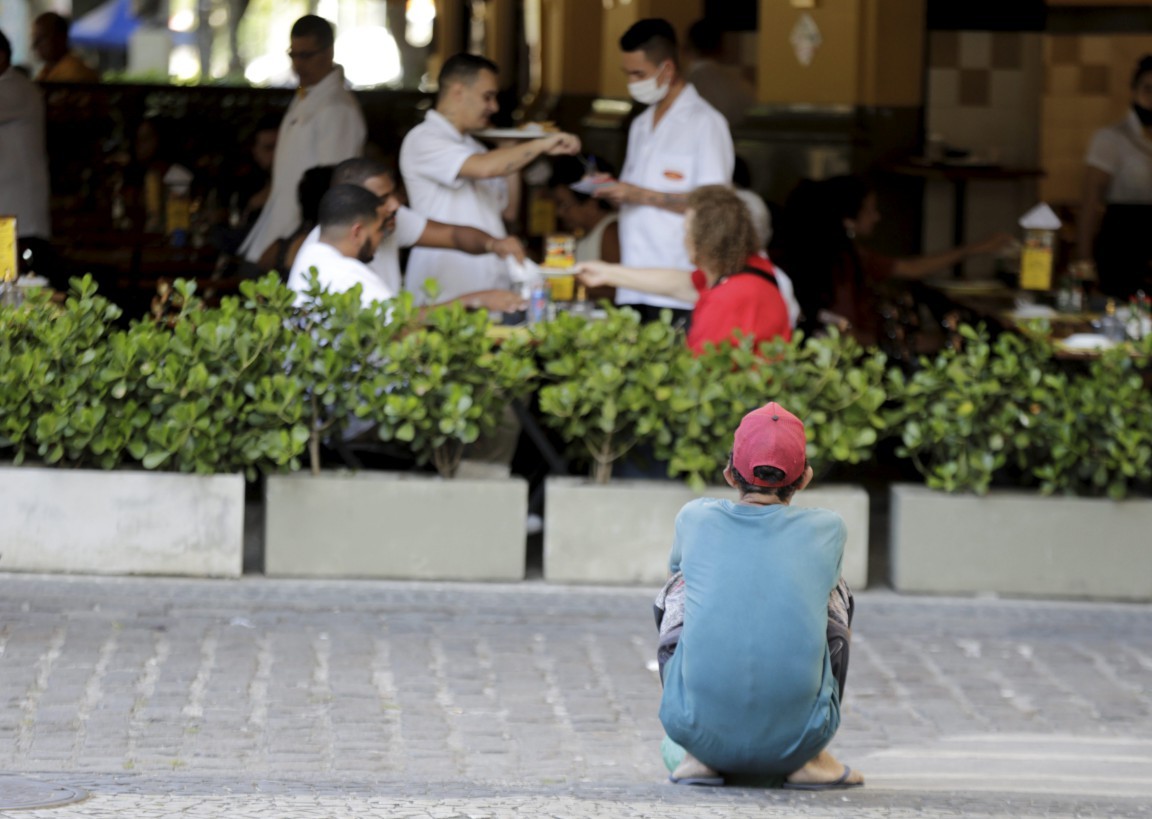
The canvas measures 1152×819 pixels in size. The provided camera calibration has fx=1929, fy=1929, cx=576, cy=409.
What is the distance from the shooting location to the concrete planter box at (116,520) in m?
6.90

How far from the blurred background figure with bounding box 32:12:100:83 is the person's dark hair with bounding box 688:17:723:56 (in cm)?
434

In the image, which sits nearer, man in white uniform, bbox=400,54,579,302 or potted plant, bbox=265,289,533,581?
potted plant, bbox=265,289,533,581

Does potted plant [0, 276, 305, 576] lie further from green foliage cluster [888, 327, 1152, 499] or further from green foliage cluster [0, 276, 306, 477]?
green foliage cluster [888, 327, 1152, 499]

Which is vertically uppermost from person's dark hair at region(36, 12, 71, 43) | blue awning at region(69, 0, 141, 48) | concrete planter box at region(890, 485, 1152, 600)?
blue awning at region(69, 0, 141, 48)

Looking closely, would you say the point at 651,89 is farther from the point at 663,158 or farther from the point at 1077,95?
the point at 1077,95

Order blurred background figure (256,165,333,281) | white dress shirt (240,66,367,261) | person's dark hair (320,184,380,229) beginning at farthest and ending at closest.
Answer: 1. white dress shirt (240,66,367,261)
2. blurred background figure (256,165,333,281)
3. person's dark hair (320,184,380,229)

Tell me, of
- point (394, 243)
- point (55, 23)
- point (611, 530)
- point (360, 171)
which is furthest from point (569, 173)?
point (55, 23)

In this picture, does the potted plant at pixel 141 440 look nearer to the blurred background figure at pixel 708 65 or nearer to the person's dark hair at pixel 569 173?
the person's dark hair at pixel 569 173

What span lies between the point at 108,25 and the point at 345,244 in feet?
65.5

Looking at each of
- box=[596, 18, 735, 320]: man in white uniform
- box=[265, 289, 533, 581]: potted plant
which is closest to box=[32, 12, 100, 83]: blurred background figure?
box=[596, 18, 735, 320]: man in white uniform

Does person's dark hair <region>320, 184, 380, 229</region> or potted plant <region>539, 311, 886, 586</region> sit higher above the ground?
person's dark hair <region>320, 184, 380, 229</region>

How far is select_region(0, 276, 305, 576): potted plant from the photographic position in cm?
686

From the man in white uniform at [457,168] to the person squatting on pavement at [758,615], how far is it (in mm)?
3561

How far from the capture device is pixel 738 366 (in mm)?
7070
